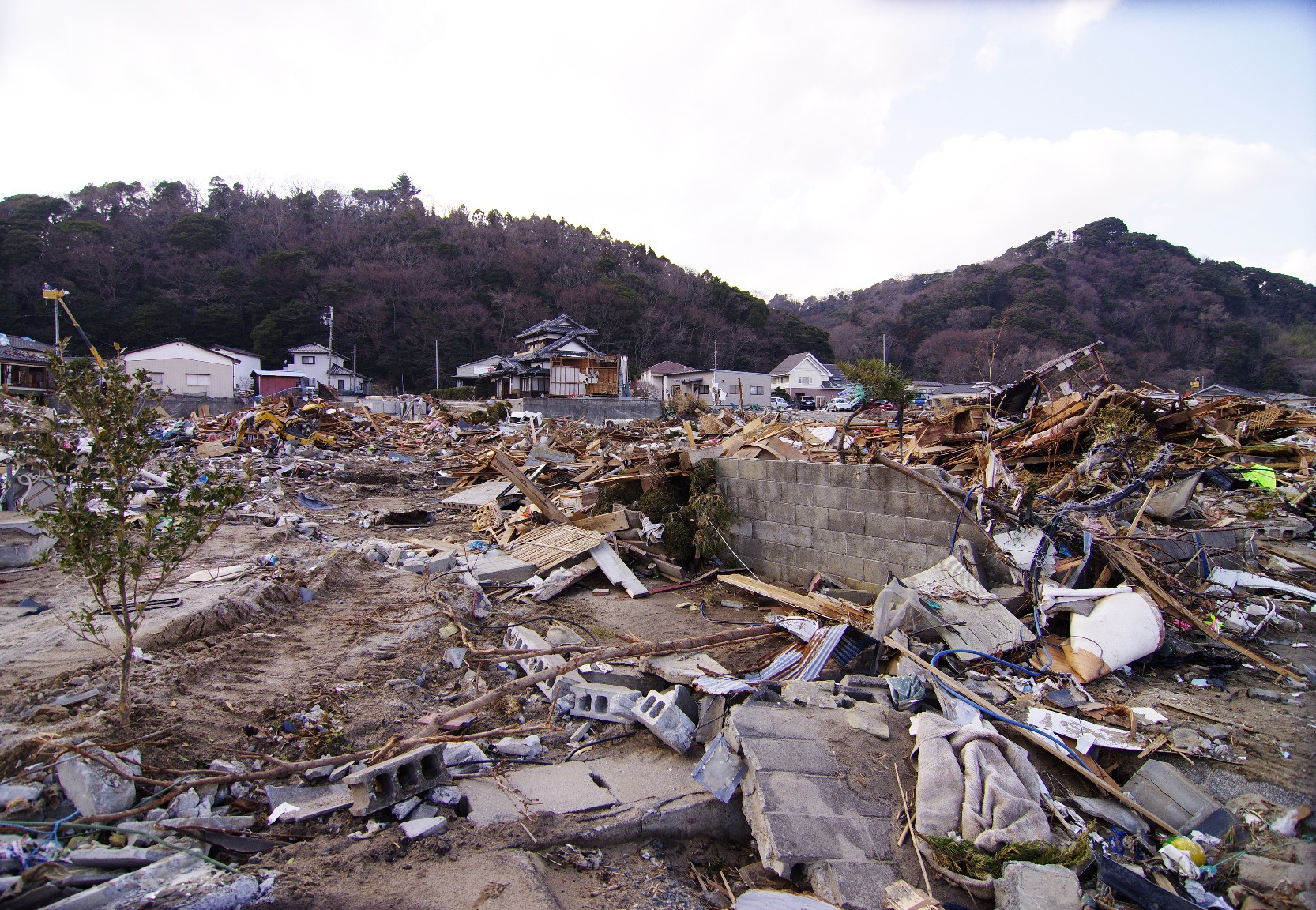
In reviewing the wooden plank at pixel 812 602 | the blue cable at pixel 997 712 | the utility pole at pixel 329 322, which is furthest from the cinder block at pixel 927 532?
the utility pole at pixel 329 322

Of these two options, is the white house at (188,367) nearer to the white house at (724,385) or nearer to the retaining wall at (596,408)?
the retaining wall at (596,408)

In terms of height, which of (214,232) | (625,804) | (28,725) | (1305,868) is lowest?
(625,804)

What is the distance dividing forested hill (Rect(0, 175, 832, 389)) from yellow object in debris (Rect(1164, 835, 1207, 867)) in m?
49.5

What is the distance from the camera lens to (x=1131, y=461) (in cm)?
695

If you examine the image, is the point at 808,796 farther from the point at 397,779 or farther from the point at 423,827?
the point at 397,779

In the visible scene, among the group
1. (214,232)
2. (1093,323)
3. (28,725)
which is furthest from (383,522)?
(214,232)

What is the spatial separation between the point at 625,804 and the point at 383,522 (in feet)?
29.4

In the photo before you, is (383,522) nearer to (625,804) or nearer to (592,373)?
(625,804)

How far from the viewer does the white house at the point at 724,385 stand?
43.6 metres

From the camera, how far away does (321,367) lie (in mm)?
44219

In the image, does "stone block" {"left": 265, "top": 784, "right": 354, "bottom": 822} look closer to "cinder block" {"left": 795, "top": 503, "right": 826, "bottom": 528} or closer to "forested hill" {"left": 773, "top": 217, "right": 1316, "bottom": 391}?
"cinder block" {"left": 795, "top": 503, "right": 826, "bottom": 528}

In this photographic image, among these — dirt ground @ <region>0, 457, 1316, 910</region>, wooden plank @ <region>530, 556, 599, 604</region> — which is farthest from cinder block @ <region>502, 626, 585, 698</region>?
wooden plank @ <region>530, 556, 599, 604</region>

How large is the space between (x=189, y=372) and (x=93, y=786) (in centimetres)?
4122

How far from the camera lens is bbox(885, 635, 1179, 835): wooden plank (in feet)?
10.3
